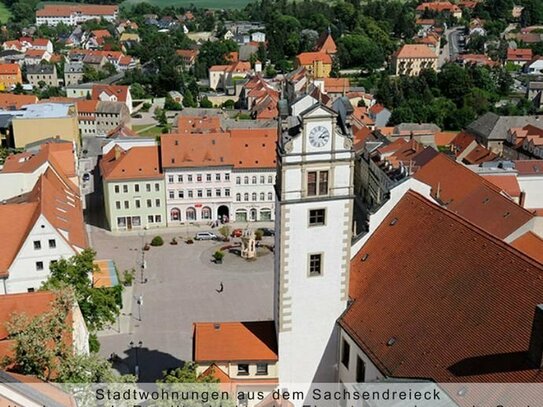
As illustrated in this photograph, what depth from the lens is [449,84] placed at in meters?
126

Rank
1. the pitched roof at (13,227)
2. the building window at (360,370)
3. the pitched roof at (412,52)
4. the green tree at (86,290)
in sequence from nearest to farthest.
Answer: the building window at (360,370)
the green tree at (86,290)
the pitched roof at (13,227)
the pitched roof at (412,52)

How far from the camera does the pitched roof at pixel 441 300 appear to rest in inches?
899

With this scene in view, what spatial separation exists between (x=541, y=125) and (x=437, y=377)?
74.6m

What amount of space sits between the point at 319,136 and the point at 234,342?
35.0 feet

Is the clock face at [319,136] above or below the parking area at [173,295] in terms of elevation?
above

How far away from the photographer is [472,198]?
49.8 metres

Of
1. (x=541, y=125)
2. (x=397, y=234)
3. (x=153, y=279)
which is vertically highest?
(x=397, y=234)

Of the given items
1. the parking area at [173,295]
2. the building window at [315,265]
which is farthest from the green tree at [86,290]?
the building window at [315,265]

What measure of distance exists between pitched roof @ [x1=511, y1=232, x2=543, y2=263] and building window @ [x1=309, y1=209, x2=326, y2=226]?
17417 mm

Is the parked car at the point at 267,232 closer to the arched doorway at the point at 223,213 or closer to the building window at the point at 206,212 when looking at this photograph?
the arched doorway at the point at 223,213

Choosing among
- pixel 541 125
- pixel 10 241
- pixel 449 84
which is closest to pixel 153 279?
pixel 10 241

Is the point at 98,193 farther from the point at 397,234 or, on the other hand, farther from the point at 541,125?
the point at 541,125

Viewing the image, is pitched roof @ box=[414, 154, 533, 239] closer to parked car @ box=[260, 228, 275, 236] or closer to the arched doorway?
parked car @ box=[260, 228, 275, 236]

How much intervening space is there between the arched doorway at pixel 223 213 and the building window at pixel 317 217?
1527 inches
